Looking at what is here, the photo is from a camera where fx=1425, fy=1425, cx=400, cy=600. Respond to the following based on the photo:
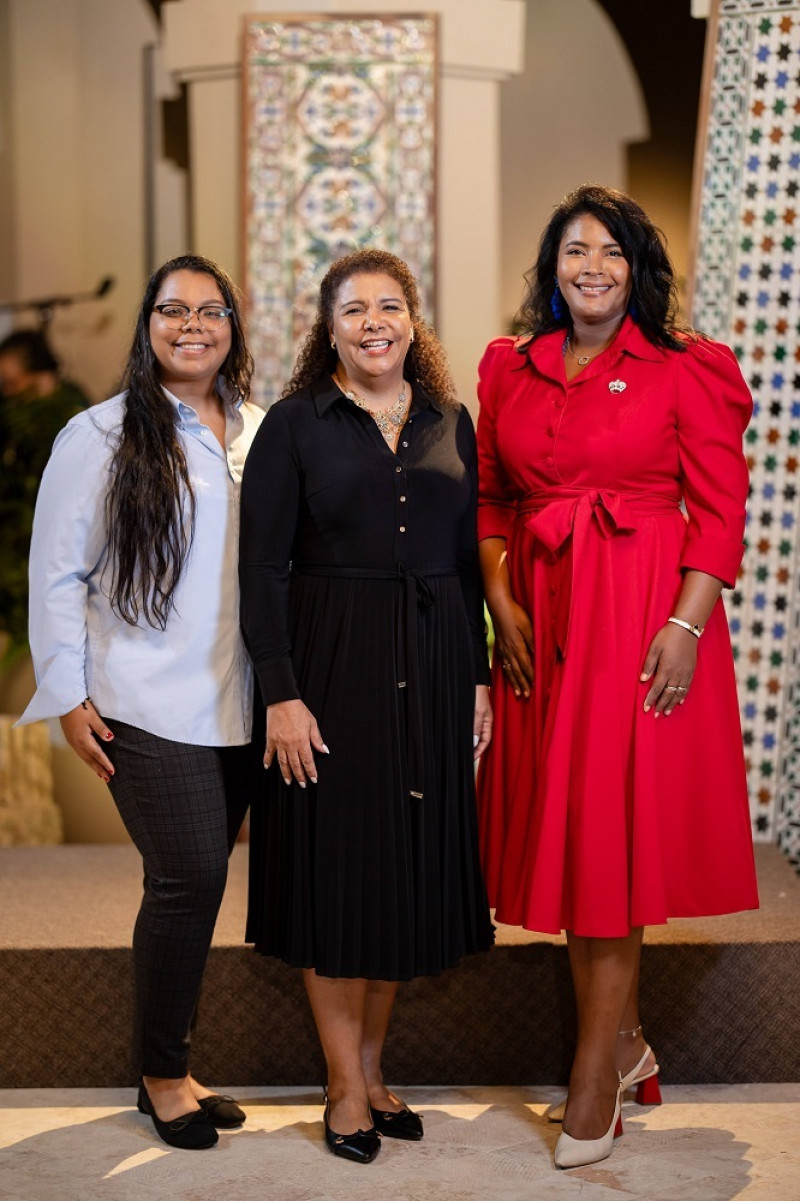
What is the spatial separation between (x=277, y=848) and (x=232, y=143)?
2.79 meters

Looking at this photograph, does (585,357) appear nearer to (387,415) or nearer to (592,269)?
(592,269)

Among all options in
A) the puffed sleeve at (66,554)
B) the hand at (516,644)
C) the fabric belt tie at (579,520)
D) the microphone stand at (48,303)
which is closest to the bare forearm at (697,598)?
the fabric belt tie at (579,520)

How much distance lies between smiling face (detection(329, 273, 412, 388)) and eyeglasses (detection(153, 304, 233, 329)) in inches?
9.2

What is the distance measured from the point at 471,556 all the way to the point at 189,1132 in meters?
1.22

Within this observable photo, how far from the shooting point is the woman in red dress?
2564 millimetres

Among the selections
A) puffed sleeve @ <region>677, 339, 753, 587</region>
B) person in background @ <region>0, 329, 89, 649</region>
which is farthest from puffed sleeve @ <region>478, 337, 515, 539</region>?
person in background @ <region>0, 329, 89, 649</region>

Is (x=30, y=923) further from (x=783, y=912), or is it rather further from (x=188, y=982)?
(x=783, y=912)

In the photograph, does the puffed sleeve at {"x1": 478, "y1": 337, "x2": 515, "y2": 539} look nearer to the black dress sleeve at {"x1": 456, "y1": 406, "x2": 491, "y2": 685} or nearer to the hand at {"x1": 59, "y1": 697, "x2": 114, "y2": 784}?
the black dress sleeve at {"x1": 456, "y1": 406, "x2": 491, "y2": 685}

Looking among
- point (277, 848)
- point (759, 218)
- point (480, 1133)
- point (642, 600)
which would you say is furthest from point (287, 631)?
point (759, 218)

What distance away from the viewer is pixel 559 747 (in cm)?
258

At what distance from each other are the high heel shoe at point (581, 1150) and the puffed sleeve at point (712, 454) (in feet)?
3.46

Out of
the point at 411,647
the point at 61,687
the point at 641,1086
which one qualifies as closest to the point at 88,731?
the point at 61,687

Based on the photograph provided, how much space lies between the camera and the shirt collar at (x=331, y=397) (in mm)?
2570

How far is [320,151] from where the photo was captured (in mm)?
4523
